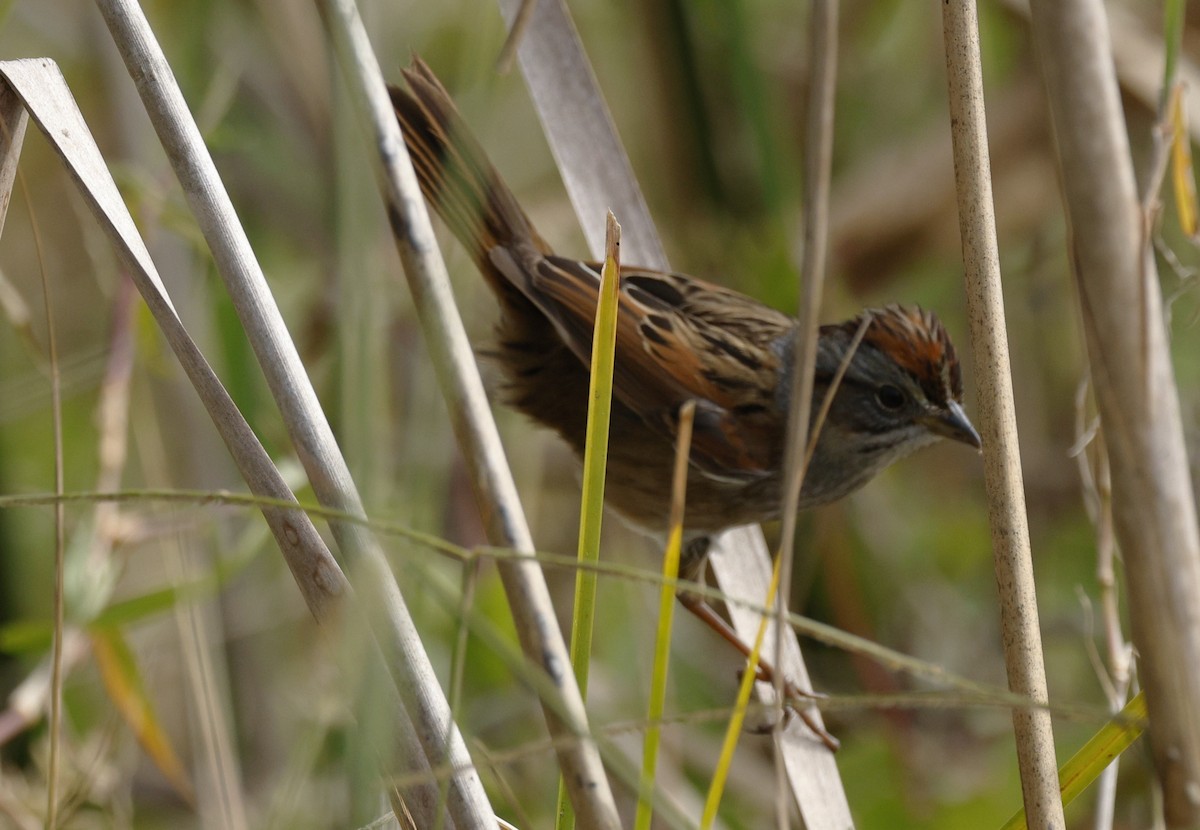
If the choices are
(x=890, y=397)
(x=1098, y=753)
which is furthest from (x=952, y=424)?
(x=1098, y=753)

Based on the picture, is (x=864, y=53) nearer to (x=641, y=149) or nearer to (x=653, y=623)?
(x=641, y=149)

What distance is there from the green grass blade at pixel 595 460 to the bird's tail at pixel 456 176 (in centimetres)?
69

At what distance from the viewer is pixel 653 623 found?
2811 mm

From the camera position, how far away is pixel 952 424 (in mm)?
2229

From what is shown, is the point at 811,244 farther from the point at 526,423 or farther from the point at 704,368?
the point at 526,423

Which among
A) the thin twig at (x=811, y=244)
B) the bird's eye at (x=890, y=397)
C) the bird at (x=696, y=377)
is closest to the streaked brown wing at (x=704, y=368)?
the bird at (x=696, y=377)

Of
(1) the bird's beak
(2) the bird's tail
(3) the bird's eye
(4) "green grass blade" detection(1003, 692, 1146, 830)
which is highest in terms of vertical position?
(2) the bird's tail

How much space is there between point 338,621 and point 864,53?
2833mm

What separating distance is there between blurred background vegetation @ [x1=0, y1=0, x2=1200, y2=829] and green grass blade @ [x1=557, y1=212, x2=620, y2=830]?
894 millimetres

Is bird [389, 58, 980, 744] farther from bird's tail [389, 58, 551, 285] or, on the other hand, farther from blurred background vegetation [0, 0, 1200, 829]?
blurred background vegetation [0, 0, 1200, 829]

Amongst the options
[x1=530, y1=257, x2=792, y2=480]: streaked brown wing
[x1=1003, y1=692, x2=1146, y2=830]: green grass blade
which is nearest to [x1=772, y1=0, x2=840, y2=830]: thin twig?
[x1=1003, y1=692, x2=1146, y2=830]: green grass blade

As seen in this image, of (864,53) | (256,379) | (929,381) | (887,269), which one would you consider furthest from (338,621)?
(864,53)

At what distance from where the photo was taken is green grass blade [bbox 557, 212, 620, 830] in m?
1.15

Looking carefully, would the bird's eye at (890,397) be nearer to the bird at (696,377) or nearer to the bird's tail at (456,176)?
the bird at (696,377)
